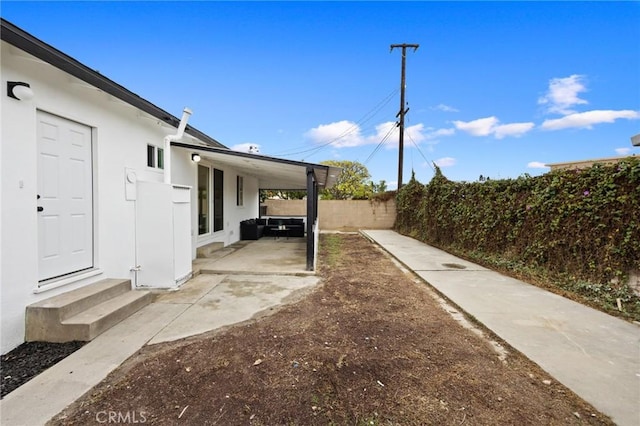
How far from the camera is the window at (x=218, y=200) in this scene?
7594mm

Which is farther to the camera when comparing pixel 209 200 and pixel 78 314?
pixel 209 200

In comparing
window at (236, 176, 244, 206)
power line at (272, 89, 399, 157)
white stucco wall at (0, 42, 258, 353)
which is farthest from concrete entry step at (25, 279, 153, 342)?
power line at (272, 89, 399, 157)

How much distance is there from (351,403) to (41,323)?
315 cm

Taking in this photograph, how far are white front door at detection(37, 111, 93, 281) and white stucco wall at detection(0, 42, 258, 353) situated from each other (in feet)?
0.35

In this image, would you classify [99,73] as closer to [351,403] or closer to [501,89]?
[351,403]

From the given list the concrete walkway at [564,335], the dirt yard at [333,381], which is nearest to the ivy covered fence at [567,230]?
the concrete walkway at [564,335]

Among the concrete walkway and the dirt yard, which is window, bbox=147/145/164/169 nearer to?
the dirt yard

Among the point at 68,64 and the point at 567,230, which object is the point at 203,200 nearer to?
the point at 68,64

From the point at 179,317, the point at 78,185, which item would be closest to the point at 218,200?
the point at 78,185

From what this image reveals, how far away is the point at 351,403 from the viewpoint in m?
1.94

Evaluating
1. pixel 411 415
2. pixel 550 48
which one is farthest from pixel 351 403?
pixel 550 48

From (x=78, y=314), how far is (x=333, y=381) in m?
2.88

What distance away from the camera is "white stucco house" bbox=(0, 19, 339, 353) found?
→ 2607 millimetres

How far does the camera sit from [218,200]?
7852 mm
